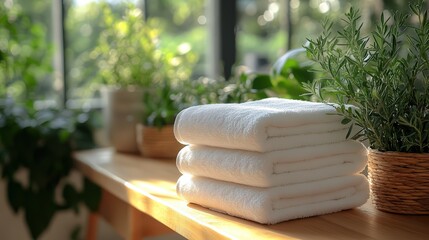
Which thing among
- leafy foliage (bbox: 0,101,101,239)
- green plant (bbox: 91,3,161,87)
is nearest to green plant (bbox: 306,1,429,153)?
green plant (bbox: 91,3,161,87)

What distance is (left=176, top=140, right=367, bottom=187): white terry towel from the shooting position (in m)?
0.99

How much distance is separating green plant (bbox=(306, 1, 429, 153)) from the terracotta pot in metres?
0.83

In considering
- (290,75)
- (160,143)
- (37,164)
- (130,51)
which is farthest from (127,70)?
(290,75)

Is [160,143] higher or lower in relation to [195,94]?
lower

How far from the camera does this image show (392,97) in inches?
40.3

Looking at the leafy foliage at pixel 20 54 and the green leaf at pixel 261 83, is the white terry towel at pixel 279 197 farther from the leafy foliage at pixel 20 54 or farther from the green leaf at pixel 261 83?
the leafy foliage at pixel 20 54

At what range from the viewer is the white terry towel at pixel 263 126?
99 cm

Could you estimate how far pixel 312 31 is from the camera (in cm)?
285

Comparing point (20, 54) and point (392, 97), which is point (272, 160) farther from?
point (20, 54)

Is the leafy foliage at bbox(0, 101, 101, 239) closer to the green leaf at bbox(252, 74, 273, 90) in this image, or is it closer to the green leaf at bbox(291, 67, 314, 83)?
the green leaf at bbox(252, 74, 273, 90)

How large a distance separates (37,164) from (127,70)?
406 mm

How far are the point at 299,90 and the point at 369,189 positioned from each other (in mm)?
404

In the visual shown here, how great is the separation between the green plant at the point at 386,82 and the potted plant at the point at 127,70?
0.97 m

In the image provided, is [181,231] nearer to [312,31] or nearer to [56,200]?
[56,200]
